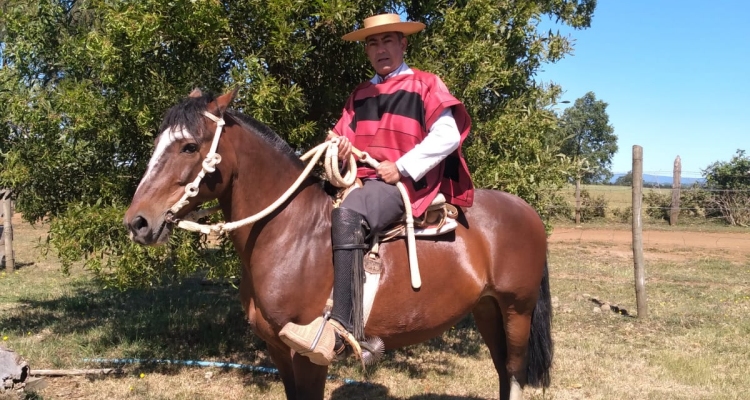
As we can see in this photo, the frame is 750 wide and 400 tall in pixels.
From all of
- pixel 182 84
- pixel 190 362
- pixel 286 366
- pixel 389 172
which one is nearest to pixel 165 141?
pixel 389 172

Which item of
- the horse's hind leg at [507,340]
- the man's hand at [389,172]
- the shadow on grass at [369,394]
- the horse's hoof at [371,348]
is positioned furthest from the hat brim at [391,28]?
the shadow on grass at [369,394]

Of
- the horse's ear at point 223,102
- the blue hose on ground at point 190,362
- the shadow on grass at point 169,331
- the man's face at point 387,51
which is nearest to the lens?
the horse's ear at point 223,102

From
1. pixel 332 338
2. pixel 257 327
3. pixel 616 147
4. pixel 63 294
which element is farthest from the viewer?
pixel 616 147

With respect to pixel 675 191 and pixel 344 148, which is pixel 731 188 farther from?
pixel 344 148

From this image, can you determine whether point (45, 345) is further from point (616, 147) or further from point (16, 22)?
point (616, 147)

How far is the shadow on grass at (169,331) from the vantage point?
6.06 meters

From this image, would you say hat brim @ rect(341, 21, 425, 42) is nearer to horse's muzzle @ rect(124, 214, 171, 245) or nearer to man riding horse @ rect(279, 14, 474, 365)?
man riding horse @ rect(279, 14, 474, 365)

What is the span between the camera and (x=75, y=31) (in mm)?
5371

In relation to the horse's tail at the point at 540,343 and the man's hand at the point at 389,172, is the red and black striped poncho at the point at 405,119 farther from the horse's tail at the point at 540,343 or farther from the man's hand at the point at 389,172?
the horse's tail at the point at 540,343

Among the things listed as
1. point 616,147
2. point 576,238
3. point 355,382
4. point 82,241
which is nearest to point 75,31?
point 82,241

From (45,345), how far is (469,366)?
4706 millimetres

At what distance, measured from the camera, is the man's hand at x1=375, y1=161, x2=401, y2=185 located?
3.14 meters

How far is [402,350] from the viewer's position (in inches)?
259

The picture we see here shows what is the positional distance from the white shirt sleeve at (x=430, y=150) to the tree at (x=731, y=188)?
61.6ft
